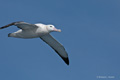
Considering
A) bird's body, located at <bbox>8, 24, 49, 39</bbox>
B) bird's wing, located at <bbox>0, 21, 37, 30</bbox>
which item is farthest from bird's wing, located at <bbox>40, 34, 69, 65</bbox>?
bird's wing, located at <bbox>0, 21, 37, 30</bbox>

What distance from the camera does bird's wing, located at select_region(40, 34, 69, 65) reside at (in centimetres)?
3638

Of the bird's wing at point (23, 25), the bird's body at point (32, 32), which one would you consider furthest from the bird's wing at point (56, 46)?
the bird's wing at point (23, 25)

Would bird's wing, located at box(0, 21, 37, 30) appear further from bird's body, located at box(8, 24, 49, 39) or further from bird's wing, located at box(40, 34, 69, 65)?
bird's wing, located at box(40, 34, 69, 65)

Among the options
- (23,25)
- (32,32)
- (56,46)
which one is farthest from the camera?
(56,46)

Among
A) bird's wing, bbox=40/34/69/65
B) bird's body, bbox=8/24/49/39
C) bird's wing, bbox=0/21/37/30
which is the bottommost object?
bird's wing, bbox=40/34/69/65

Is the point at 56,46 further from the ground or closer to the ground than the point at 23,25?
closer to the ground

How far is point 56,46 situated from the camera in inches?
1460

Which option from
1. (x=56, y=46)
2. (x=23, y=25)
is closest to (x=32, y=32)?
(x=23, y=25)

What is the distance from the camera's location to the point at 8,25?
104 ft

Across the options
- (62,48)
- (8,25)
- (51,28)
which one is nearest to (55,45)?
(62,48)

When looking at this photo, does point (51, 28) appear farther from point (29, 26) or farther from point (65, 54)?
point (65, 54)

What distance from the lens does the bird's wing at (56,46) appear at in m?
36.4

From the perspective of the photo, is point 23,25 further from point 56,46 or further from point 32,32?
point 56,46

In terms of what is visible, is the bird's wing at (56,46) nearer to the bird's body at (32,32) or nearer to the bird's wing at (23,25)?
the bird's body at (32,32)
